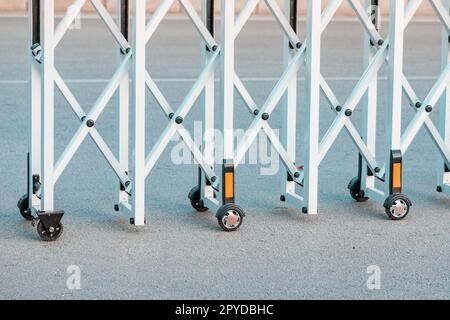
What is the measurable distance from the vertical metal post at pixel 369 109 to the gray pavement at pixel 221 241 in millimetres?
186

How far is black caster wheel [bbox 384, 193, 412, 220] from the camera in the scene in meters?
7.49

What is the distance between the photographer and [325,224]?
751cm

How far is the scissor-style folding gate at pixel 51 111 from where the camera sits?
22.5 ft

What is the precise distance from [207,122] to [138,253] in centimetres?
116

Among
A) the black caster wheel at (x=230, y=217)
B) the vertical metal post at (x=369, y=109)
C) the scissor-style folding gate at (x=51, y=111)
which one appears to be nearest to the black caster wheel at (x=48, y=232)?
the scissor-style folding gate at (x=51, y=111)

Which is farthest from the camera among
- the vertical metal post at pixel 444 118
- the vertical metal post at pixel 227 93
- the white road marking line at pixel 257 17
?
the white road marking line at pixel 257 17

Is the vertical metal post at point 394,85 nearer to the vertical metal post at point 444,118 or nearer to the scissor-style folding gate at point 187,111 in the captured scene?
the vertical metal post at point 444,118

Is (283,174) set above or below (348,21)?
below

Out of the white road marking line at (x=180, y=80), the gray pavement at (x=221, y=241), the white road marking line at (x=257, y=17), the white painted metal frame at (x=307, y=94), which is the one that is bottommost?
the gray pavement at (x=221, y=241)

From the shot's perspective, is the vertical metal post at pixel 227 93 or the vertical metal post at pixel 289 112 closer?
the vertical metal post at pixel 227 93

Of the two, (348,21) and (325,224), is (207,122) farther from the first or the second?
(348,21)

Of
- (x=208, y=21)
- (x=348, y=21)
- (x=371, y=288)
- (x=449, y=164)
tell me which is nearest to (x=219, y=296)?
(x=371, y=288)

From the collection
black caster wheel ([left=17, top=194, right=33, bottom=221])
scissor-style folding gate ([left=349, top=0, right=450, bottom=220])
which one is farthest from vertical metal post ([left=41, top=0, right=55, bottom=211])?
scissor-style folding gate ([left=349, top=0, right=450, bottom=220])
